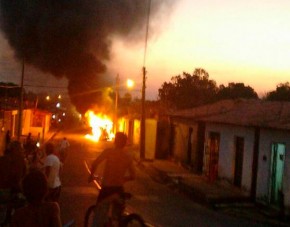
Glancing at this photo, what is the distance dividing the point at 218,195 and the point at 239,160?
2669 mm

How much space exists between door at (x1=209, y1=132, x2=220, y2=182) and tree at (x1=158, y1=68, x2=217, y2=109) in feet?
85.2

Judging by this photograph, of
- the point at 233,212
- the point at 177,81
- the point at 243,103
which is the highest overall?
the point at 177,81

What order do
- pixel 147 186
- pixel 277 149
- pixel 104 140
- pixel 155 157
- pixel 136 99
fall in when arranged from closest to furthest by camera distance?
pixel 277 149
pixel 147 186
pixel 155 157
pixel 104 140
pixel 136 99

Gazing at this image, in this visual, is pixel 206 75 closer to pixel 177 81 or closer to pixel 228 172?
pixel 177 81

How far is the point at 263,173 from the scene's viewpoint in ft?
50.7

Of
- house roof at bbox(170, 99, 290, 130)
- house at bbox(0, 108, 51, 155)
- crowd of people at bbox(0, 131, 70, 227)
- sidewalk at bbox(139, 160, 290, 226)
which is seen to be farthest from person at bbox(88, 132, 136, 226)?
house at bbox(0, 108, 51, 155)

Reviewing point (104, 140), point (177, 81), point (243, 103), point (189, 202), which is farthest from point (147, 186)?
point (177, 81)

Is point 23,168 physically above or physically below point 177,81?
below

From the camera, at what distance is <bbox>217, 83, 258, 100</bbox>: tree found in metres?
44.8

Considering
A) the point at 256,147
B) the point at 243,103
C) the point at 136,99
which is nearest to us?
the point at 256,147

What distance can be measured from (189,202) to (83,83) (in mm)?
32666

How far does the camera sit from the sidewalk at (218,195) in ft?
44.4

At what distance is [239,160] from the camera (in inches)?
703

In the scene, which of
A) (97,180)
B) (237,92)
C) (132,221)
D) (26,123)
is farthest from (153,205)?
(26,123)
